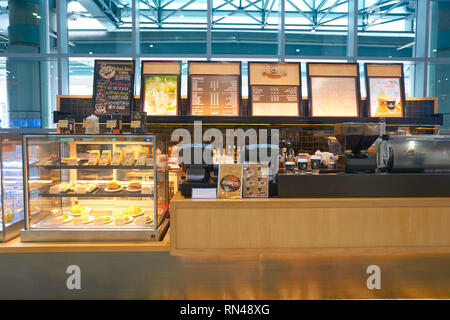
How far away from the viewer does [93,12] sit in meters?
5.19

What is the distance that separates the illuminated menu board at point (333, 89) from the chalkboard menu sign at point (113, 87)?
6.92ft

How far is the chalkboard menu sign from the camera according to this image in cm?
331

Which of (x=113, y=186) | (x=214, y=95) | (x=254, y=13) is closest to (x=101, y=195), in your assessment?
(x=113, y=186)

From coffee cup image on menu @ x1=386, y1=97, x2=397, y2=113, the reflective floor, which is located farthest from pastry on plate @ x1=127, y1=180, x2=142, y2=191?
coffee cup image on menu @ x1=386, y1=97, x2=397, y2=113

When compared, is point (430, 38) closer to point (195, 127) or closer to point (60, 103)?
point (195, 127)

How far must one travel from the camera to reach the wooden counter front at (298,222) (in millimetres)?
2316

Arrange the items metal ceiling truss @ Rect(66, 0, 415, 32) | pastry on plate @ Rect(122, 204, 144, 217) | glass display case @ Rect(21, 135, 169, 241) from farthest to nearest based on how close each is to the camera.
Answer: metal ceiling truss @ Rect(66, 0, 415, 32) < pastry on plate @ Rect(122, 204, 144, 217) < glass display case @ Rect(21, 135, 169, 241)

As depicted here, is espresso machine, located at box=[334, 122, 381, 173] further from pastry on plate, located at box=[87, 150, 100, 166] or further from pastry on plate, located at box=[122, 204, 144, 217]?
pastry on plate, located at box=[87, 150, 100, 166]

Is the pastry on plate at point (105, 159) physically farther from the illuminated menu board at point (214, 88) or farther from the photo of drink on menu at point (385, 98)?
the photo of drink on menu at point (385, 98)

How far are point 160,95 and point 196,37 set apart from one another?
2.11 meters

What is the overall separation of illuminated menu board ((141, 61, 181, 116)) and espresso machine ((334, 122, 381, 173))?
1811 mm

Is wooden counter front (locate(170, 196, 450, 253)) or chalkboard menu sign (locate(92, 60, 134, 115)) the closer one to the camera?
wooden counter front (locate(170, 196, 450, 253))

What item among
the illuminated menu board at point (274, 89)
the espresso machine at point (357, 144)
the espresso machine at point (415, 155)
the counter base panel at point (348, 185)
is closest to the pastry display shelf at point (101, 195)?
the counter base panel at point (348, 185)

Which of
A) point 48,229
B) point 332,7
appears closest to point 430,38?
point 332,7
